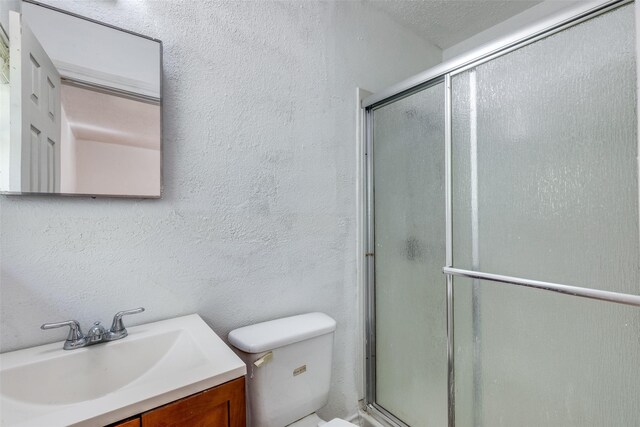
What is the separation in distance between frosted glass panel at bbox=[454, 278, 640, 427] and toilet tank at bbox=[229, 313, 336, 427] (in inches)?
23.4

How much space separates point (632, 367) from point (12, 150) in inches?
74.0

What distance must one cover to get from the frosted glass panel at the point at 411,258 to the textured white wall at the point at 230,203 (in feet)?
0.54

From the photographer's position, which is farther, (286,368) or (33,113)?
(286,368)

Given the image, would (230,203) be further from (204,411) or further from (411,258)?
(411,258)

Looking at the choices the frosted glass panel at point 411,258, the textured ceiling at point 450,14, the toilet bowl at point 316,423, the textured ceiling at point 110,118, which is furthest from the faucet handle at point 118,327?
the textured ceiling at point 450,14

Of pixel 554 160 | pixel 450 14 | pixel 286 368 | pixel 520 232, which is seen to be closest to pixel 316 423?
pixel 286 368

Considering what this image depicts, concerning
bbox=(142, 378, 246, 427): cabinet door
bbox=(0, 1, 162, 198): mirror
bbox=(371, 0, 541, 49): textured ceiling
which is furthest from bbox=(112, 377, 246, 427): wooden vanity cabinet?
bbox=(371, 0, 541, 49): textured ceiling

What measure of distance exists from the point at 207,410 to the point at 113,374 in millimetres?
380

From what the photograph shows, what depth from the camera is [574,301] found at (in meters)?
0.96

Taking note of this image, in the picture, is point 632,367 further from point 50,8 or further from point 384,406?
point 50,8

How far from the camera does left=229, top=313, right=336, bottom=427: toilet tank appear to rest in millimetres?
1074

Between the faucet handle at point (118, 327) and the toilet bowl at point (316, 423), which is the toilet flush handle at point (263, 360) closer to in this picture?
the toilet bowl at point (316, 423)

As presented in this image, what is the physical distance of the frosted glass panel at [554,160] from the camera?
850 mm

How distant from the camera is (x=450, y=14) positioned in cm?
173
